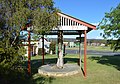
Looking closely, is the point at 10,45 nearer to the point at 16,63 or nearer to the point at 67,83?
the point at 16,63

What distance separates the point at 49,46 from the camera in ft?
133

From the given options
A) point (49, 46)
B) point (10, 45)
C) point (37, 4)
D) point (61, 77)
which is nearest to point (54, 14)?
A: point (37, 4)

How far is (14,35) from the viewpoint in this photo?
10633 mm

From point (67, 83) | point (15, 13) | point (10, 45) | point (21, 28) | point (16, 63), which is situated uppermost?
point (15, 13)

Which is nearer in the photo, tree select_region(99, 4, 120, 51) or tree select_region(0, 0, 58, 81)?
tree select_region(0, 0, 58, 81)

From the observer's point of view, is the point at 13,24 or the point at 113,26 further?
the point at 113,26

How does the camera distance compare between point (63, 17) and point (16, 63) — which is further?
point (63, 17)

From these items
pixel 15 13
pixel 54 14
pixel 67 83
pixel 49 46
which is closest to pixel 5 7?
pixel 15 13

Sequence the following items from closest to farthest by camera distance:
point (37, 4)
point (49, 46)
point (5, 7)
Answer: point (5, 7), point (37, 4), point (49, 46)

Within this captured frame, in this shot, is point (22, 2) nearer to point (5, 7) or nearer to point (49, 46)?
point (5, 7)

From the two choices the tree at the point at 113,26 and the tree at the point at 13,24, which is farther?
the tree at the point at 113,26

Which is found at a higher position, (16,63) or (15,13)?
(15,13)

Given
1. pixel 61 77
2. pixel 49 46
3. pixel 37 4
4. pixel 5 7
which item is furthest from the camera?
pixel 49 46

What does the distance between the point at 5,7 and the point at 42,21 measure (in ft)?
7.19
